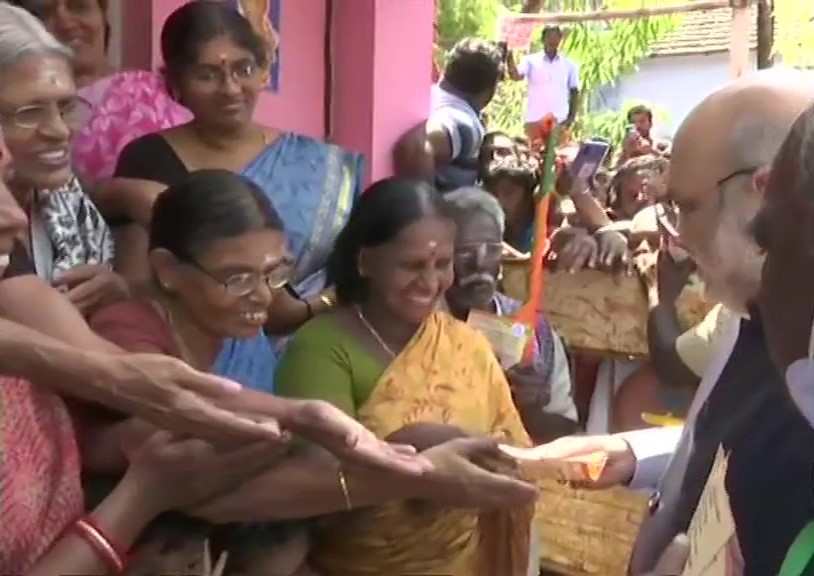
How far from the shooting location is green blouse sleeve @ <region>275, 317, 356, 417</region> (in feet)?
4.92

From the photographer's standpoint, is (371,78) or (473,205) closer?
(473,205)

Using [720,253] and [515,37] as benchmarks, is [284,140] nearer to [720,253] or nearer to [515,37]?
[720,253]

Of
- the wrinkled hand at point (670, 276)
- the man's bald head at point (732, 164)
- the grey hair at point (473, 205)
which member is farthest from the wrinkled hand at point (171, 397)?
the wrinkled hand at point (670, 276)

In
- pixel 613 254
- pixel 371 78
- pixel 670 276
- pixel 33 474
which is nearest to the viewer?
pixel 33 474

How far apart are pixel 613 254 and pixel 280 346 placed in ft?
4.27

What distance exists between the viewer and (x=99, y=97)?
1976 millimetres

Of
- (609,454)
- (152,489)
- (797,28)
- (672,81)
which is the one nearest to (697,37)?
(672,81)

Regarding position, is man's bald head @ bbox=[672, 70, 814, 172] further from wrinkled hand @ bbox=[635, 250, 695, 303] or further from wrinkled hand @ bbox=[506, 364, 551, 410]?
wrinkled hand @ bbox=[635, 250, 695, 303]

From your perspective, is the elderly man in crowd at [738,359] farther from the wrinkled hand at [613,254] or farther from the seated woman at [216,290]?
the wrinkled hand at [613,254]

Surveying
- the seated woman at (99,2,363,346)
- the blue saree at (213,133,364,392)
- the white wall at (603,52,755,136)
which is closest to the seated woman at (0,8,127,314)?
the seated woman at (99,2,363,346)

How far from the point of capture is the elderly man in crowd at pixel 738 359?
89cm

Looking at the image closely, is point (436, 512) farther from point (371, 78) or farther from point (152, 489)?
point (371, 78)

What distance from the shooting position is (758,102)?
1.09 metres

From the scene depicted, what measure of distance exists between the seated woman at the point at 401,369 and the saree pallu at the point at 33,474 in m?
0.37
